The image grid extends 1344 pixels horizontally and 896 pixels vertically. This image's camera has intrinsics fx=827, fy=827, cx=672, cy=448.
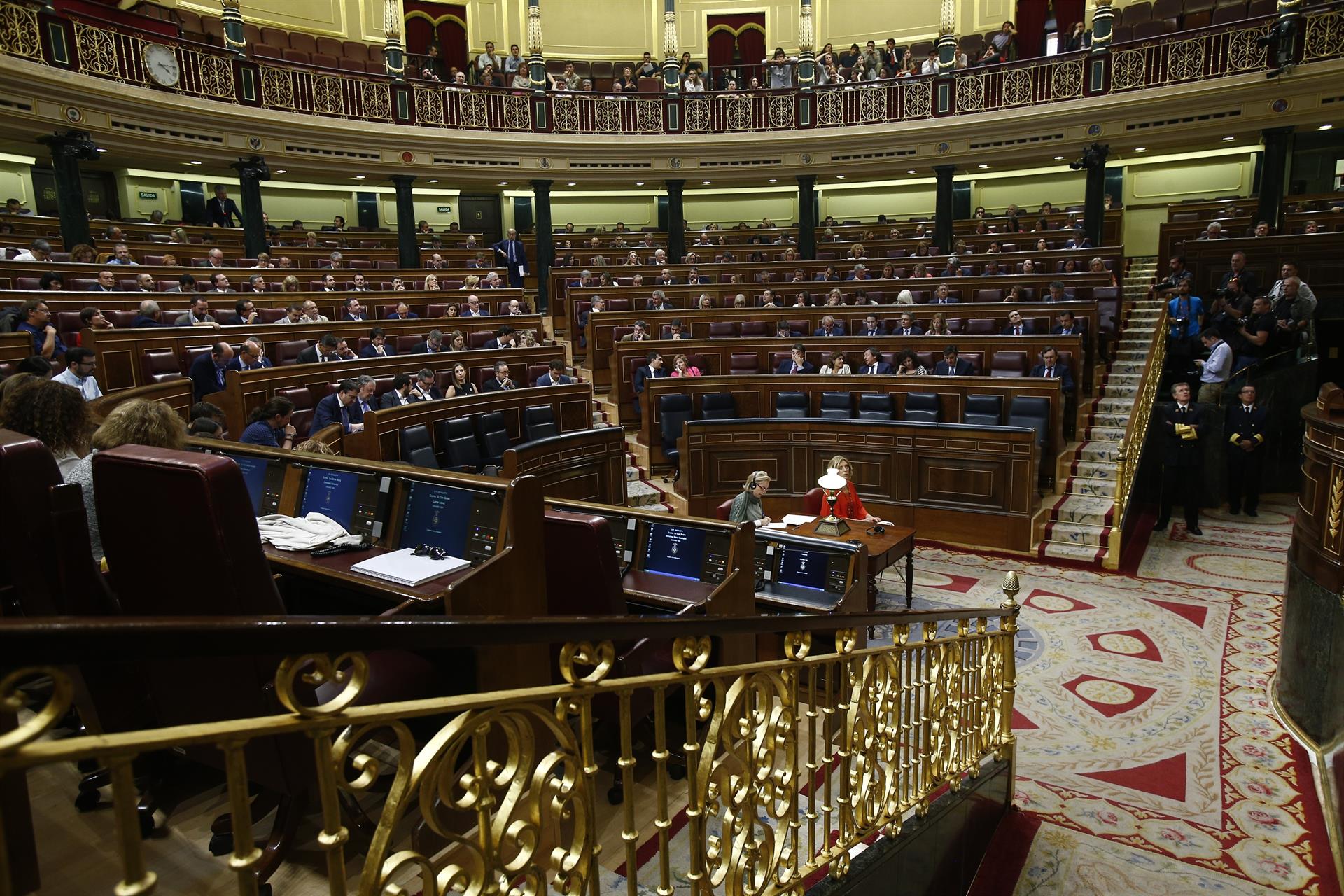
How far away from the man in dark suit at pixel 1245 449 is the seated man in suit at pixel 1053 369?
5.04 feet

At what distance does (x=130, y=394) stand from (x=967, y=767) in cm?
533

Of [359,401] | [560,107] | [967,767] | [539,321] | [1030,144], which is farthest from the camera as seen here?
[560,107]

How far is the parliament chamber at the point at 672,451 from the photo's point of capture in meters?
1.70

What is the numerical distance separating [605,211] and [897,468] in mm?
13560

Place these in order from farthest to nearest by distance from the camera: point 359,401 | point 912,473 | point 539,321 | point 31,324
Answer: point 539,321, point 912,473, point 359,401, point 31,324

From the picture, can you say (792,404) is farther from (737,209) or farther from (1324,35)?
(737,209)

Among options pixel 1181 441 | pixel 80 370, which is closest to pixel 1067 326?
pixel 1181 441

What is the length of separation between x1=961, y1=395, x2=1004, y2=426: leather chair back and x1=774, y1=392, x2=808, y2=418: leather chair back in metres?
1.65

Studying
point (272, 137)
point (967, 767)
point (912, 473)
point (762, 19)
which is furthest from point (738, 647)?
point (762, 19)

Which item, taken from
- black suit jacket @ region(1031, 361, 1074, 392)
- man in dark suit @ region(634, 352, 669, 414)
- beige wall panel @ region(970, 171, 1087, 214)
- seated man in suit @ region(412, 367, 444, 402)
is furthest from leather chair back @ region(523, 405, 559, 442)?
beige wall panel @ region(970, 171, 1087, 214)

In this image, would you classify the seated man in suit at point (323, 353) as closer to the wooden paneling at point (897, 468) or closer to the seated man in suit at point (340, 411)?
the seated man in suit at point (340, 411)

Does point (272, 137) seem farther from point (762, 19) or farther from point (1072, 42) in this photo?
point (1072, 42)

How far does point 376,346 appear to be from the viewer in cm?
823

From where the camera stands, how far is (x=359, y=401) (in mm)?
6711
